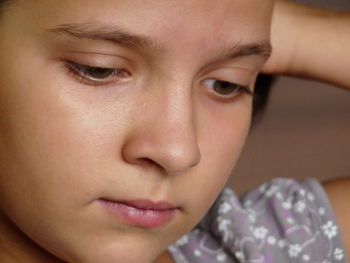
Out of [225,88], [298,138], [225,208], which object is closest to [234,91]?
[225,88]

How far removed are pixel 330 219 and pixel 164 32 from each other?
0.48 metres

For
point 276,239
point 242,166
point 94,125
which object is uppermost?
point 242,166

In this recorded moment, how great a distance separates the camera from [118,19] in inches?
27.7

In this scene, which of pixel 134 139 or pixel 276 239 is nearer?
pixel 134 139

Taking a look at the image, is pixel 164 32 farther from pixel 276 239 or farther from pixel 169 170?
pixel 276 239

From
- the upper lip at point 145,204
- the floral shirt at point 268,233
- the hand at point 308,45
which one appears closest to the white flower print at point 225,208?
the floral shirt at point 268,233

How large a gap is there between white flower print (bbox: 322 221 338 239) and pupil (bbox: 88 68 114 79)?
47cm

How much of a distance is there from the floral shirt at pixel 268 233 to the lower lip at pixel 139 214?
26cm

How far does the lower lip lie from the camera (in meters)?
0.74

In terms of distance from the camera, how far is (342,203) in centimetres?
107

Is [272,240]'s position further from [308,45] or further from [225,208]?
[308,45]

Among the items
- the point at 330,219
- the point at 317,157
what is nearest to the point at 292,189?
the point at 330,219

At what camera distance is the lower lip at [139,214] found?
A: 0.74 meters

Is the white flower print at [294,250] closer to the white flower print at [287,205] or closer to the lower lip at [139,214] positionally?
the white flower print at [287,205]
